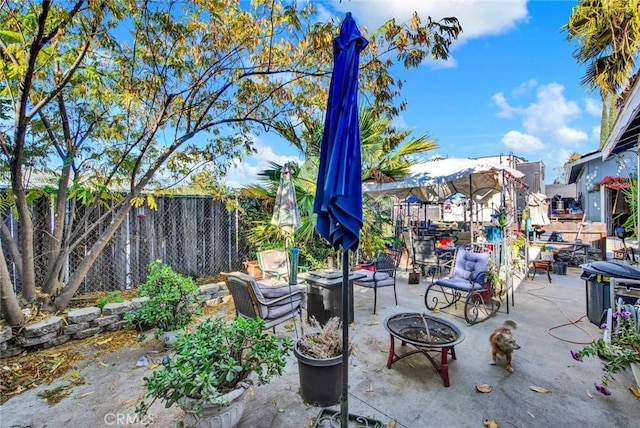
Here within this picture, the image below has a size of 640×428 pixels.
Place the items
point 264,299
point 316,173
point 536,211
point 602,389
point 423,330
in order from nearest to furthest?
point 602,389
point 423,330
point 264,299
point 316,173
point 536,211

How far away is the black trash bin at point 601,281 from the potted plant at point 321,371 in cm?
316

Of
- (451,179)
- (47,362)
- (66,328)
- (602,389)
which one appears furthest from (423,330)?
(66,328)

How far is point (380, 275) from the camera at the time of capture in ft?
15.0

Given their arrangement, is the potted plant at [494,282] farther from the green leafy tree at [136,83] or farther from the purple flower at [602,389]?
the green leafy tree at [136,83]

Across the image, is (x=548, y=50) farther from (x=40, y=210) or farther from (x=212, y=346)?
(x=40, y=210)

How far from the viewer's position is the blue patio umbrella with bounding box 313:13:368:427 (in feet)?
5.28

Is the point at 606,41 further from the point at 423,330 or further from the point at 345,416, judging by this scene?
the point at 345,416

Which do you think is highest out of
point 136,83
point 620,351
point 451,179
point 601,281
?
point 136,83

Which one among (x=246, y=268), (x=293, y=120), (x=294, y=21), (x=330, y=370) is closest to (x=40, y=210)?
(x=246, y=268)

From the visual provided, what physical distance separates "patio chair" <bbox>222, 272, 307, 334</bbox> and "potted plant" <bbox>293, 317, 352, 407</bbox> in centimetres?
82

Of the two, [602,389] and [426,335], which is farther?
[426,335]

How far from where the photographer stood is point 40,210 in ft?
13.2

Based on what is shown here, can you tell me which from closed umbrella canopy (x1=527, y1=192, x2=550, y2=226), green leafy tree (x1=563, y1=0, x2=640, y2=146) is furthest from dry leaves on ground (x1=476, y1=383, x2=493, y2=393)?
closed umbrella canopy (x1=527, y1=192, x2=550, y2=226)

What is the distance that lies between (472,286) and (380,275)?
1.29 metres
